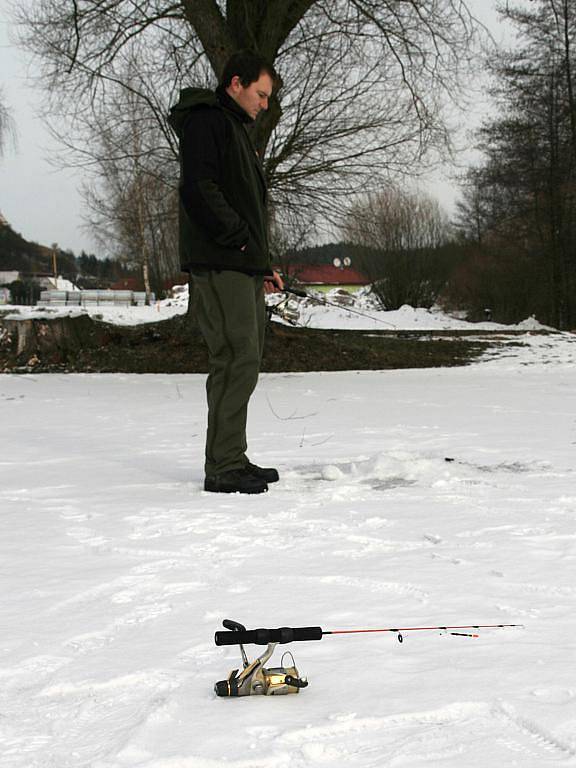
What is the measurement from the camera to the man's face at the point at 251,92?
3795mm

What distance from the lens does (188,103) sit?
3689mm

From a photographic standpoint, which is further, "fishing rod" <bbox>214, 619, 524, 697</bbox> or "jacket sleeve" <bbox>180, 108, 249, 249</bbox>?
"jacket sleeve" <bbox>180, 108, 249, 249</bbox>

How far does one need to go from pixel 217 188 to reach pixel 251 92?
52 centimetres

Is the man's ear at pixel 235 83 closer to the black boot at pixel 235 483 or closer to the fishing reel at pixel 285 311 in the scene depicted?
the black boot at pixel 235 483

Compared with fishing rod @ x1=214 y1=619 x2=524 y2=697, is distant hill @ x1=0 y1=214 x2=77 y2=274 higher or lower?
higher

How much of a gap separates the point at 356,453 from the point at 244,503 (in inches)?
54.2

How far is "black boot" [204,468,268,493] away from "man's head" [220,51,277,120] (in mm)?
1648

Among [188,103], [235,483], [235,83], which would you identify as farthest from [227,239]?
[235,483]

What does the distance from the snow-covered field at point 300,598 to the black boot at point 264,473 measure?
0.19ft

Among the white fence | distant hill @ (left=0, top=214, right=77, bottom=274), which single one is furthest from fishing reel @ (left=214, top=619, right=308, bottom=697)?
distant hill @ (left=0, top=214, right=77, bottom=274)

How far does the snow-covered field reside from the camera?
4.99ft

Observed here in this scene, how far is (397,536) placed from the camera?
2.93m

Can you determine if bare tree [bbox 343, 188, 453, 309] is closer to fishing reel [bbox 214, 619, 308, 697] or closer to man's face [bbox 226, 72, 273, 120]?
man's face [bbox 226, 72, 273, 120]

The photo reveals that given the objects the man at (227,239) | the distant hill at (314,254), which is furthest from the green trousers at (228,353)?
the distant hill at (314,254)
